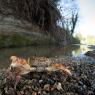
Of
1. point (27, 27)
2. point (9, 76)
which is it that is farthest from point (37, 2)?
point (9, 76)

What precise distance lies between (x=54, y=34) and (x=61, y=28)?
9.9 inches

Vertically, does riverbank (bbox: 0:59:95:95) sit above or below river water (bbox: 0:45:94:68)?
above

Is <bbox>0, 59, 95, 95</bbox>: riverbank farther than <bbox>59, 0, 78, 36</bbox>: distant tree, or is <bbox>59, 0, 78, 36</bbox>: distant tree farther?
<bbox>59, 0, 78, 36</bbox>: distant tree

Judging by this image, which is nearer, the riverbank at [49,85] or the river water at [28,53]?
the riverbank at [49,85]

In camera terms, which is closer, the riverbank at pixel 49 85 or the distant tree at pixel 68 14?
the riverbank at pixel 49 85

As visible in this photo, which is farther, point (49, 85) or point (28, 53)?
point (28, 53)

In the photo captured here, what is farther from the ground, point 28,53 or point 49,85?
point 49,85

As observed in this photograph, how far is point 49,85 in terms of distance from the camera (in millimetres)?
2648

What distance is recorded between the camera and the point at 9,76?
8.91 feet

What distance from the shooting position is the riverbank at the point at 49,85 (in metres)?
2.59

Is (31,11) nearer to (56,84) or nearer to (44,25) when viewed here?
(44,25)

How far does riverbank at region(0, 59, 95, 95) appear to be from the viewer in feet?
8.48

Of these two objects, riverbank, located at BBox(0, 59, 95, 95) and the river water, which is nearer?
riverbank, located at BBox(0, 59, 95, 95)

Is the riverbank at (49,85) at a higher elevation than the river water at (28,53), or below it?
higher
